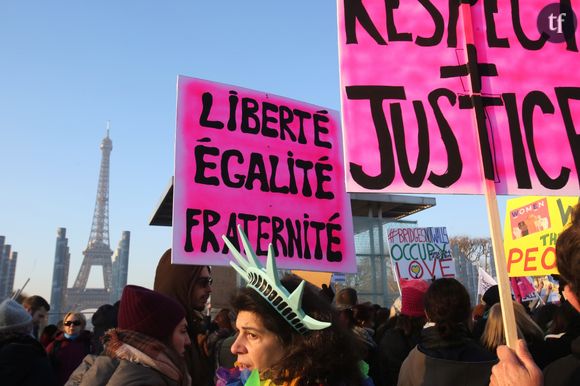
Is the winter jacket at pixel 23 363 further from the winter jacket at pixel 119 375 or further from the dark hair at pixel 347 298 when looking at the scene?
the dark hair at pixel 347 298

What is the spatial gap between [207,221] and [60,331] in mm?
3418

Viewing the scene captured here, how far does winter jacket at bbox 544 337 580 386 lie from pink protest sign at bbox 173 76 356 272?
2.72 meters

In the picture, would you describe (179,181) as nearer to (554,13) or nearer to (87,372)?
(87,372)

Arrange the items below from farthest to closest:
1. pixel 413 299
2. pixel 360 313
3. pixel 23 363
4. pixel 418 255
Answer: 1. pixel 418 255
2. pixel 360 313
3. pixel 413 299
4. pixel 23 363

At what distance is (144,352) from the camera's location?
8.40 feet

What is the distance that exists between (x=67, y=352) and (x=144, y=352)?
12.8 ft

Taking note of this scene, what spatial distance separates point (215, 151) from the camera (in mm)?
4699

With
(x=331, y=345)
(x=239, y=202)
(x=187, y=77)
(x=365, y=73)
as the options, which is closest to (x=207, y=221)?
(x=239, y=202)

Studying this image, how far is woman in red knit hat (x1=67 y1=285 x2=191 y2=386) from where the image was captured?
96.8 inches

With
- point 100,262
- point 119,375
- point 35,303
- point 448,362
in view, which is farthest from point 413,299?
point 100,262

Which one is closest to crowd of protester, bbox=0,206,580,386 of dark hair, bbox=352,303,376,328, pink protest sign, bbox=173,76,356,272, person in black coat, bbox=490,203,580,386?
person in black coat, bbox=490,203,580,386

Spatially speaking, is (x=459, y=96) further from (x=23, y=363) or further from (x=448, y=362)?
(x=23, y=363)

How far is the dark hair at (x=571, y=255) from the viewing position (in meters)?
1.74

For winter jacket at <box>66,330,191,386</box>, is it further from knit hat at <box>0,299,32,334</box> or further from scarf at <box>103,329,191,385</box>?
knit hat at <box>0,299,32,334</box>
